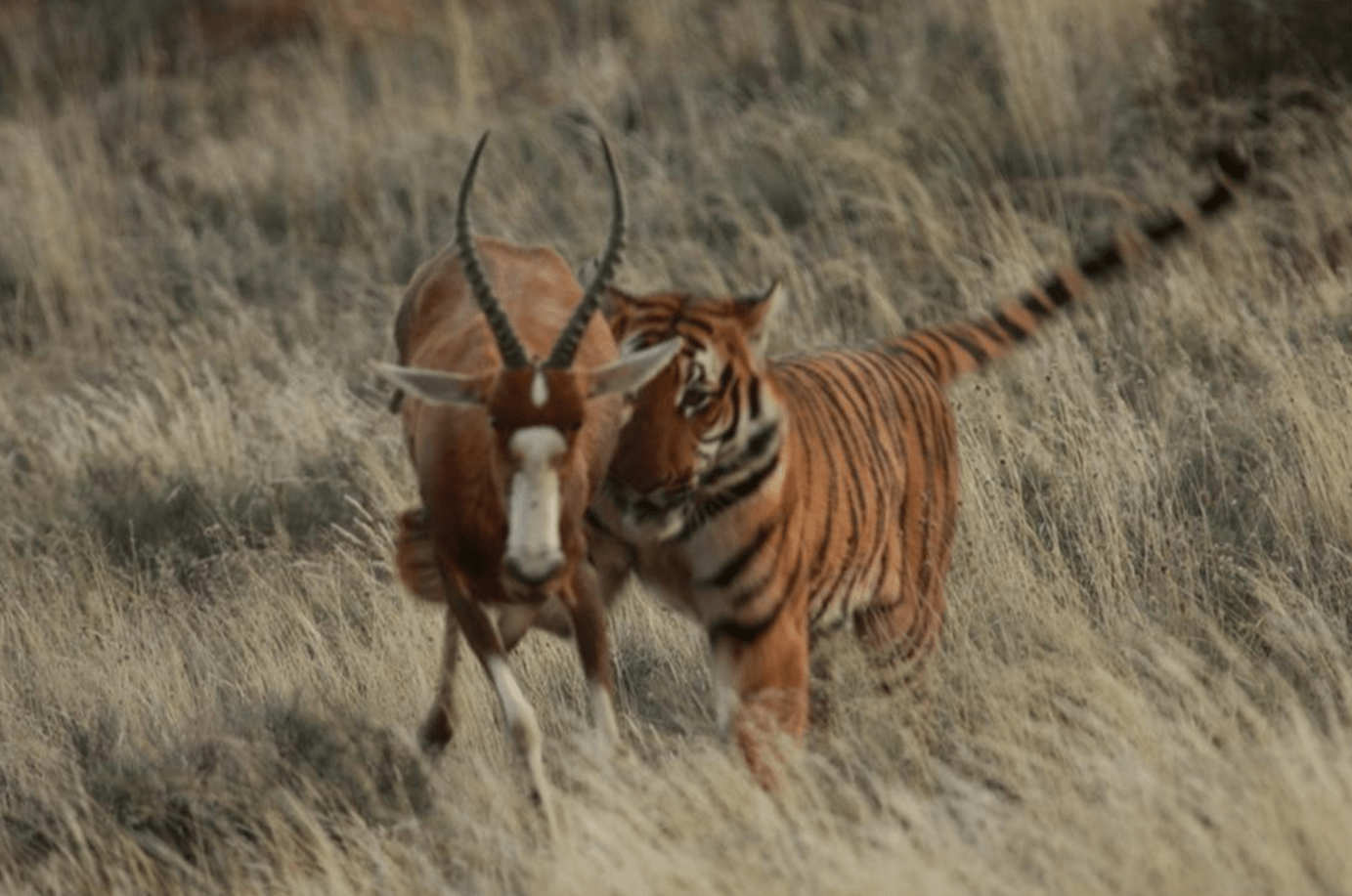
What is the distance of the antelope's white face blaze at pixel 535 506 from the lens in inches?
198

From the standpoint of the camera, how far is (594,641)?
5945 millimetres

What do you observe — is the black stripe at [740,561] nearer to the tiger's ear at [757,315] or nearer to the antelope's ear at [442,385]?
the tiger's ear at [757,315]

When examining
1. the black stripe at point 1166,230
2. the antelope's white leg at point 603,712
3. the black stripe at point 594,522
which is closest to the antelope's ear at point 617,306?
the black stripe at point 594,522

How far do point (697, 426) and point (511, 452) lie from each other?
0.45 m

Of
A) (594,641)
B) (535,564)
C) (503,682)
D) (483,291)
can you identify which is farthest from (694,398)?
(503,682)

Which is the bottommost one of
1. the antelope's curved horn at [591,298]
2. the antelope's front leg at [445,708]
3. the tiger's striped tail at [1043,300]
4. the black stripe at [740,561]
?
the antelope's front leg at [445,708]

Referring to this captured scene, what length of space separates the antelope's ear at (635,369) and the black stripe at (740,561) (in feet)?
1.51

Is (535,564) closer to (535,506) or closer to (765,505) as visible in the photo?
(535,506)

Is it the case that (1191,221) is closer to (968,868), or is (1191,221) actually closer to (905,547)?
(905,547)

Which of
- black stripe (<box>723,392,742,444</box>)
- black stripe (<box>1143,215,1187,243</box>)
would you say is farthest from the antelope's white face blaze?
black stripe (<box>1143,215,1187,243</box>)

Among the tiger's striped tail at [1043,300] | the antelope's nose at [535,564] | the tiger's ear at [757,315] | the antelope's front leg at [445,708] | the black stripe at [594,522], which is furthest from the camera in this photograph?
the antelope's front leg at [445,708]

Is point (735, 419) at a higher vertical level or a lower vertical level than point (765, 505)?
higher

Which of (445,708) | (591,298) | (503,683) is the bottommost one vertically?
(445,708)

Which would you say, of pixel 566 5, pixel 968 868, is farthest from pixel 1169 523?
pixel 566 5
